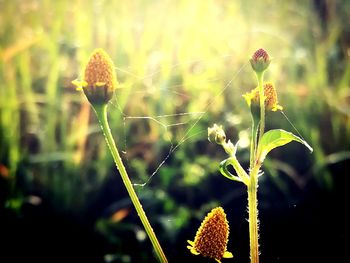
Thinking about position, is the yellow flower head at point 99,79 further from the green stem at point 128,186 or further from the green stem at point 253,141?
the green stem at point 253,141

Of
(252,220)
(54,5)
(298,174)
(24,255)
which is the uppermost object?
(54,5)

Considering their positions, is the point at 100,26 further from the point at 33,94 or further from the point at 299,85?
the point at 299,85

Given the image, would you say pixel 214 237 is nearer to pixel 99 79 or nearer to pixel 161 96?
pixel 99 79

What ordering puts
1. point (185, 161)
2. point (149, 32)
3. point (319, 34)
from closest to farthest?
point (185, 161), point (149, 32), point (319, 34)

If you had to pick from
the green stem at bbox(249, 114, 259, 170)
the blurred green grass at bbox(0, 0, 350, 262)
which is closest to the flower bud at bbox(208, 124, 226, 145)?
the green stem at bbox(249, 114, 259, 170)

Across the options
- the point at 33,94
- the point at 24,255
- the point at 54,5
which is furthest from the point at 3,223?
the point at 54,5
